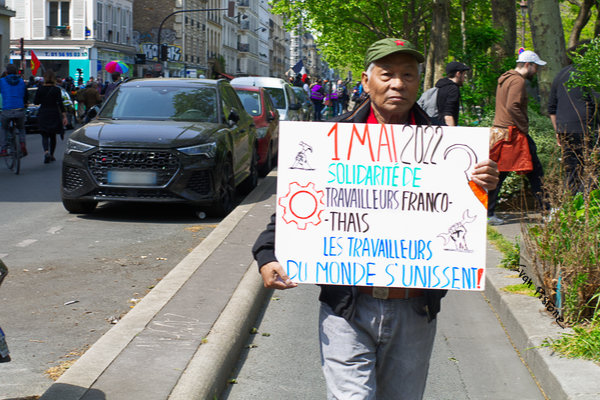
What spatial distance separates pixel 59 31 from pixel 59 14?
3.97 feet

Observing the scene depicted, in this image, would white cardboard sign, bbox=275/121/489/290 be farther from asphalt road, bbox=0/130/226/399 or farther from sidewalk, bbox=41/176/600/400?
asphalt road, bbox=0/130/226/399

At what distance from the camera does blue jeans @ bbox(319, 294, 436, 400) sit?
3.09 meters

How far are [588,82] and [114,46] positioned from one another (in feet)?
188

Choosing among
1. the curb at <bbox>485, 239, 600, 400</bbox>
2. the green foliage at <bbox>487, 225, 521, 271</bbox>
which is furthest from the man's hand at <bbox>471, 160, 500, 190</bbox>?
the green foliage at <bbox>487, 225, 521, 271</bbox>

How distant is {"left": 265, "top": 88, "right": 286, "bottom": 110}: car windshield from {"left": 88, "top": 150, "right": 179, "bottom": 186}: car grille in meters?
11.2

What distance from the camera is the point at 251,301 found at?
6.24 metres

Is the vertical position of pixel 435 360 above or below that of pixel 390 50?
below

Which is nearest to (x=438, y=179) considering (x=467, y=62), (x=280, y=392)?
(x=280, y=392)

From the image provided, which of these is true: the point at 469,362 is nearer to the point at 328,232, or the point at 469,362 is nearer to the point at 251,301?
the point at 251,301

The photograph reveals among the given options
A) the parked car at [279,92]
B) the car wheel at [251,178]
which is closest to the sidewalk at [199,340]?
the car wheel at [251,178]

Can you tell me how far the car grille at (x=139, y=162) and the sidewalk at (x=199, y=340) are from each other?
272 cm

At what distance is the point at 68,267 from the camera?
7.91 meters

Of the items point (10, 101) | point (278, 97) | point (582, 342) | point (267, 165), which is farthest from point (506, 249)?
point (278, 97)

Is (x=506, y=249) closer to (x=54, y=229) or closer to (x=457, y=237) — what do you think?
(x=54, y=229)
